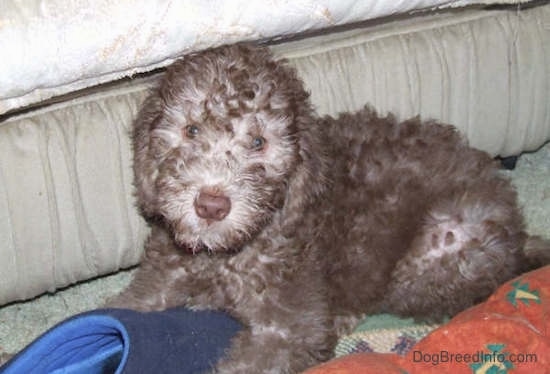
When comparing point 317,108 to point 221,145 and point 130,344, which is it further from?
point 130,344

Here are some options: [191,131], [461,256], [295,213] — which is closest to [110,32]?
[191,131]

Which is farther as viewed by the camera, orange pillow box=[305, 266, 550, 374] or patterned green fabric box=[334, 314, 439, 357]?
patterned green fabric box=[334, 314, 439, 357]

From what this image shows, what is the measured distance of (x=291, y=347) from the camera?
3.20 meters

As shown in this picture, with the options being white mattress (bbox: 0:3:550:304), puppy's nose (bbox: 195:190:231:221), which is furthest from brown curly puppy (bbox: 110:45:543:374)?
white mattress (bbox: 0:3:550:304)

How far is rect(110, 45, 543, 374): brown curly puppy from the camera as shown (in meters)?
2.90

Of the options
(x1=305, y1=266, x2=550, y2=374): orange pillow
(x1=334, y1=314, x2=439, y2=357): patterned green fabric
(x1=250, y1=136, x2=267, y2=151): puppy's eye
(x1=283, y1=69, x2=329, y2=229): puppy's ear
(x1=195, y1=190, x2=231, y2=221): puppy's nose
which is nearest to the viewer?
(x1=195, y1=190, x2=231, y2=221): puppy's nose

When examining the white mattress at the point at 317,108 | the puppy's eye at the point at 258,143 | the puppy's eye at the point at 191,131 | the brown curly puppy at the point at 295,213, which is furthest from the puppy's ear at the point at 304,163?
the white mattress at the point at 317,108

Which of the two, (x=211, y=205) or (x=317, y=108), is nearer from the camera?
(x=211, y=205)

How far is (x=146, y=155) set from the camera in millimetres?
3066

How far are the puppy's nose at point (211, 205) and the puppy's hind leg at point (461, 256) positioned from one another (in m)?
1.03

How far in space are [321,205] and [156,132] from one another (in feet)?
2.32

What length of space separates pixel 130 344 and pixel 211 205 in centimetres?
55

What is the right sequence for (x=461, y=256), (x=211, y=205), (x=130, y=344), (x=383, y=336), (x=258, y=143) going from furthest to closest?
(x=383, y=336)
(x=461, y=256)
(x=258, y=143)
(x=130, y=344)
(x=211, y=205)

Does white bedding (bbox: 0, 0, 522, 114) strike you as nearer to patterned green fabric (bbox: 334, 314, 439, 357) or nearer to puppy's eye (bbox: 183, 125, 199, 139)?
puppy's eye (bbox: 183, 125, 199, 139)
